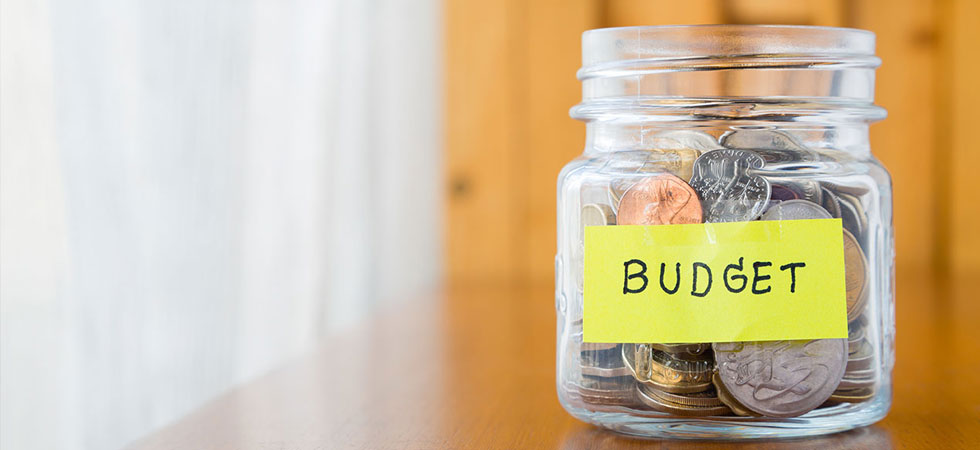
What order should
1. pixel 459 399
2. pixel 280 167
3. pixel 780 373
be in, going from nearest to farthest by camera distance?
pixel 780 373 < pixel 459 399 < pixel 280 167

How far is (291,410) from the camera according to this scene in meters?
0.58

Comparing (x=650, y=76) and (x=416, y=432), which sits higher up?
(x=650, y=76)

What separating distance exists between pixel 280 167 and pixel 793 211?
0.62 m

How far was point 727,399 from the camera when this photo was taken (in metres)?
0.45

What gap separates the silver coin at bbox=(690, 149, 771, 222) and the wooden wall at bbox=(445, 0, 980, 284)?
1.22m

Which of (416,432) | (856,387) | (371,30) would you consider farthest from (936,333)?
(371,30)

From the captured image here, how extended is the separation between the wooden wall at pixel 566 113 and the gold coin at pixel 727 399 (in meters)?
1.24

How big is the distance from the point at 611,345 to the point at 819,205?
0.41ft

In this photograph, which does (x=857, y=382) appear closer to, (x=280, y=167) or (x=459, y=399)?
(x=459, y=399)

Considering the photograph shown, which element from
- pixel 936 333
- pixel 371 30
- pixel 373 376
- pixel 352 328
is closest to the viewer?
pixel 373 376

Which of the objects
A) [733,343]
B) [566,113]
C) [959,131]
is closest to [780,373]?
[733,343]

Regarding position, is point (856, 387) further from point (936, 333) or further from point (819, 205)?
point (936, 333)

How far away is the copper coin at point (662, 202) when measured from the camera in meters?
0.45

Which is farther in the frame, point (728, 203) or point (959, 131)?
point (959, 131)
